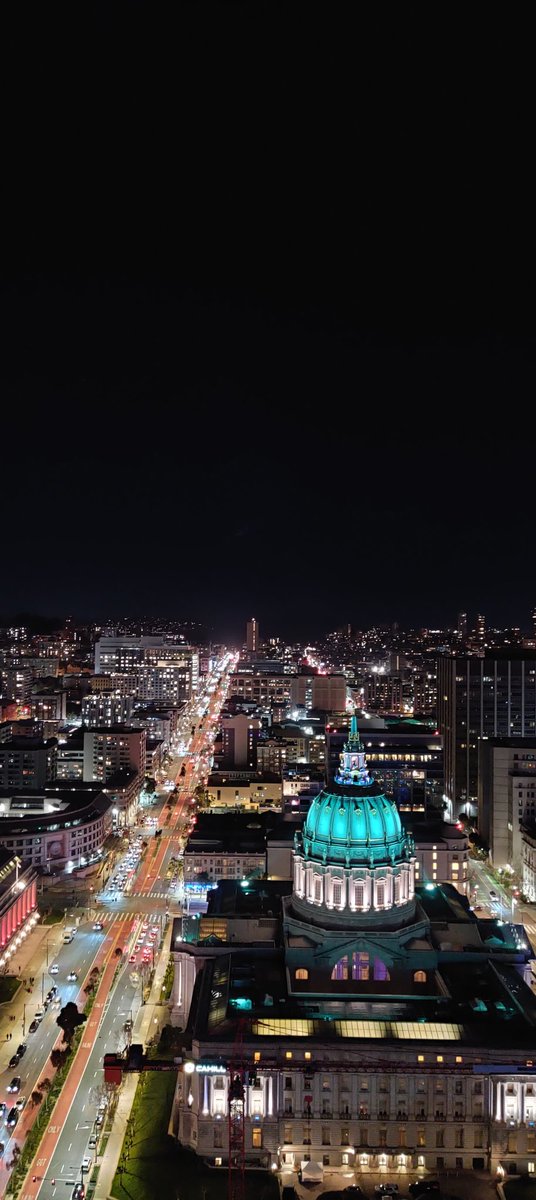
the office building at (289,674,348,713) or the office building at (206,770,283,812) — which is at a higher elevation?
the office building at (289,674,348,713)

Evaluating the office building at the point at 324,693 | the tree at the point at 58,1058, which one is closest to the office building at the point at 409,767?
the tree at the point at 58,1058

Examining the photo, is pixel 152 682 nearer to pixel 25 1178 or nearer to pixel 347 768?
pixel 347 768

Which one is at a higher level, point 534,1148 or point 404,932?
point 404,932

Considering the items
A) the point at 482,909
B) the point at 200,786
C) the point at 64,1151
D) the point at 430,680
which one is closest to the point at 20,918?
the point at 64,1151

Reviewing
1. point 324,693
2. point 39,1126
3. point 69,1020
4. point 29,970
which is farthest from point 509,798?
point 324,693

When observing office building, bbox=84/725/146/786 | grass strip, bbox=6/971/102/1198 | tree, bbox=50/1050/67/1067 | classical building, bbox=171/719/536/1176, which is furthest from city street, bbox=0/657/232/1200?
office building, bbox=84/725/146/786

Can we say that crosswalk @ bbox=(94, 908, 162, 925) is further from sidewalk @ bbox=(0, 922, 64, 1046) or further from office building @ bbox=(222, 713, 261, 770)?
office building @ bbox=(222, 713, 261, 770)
